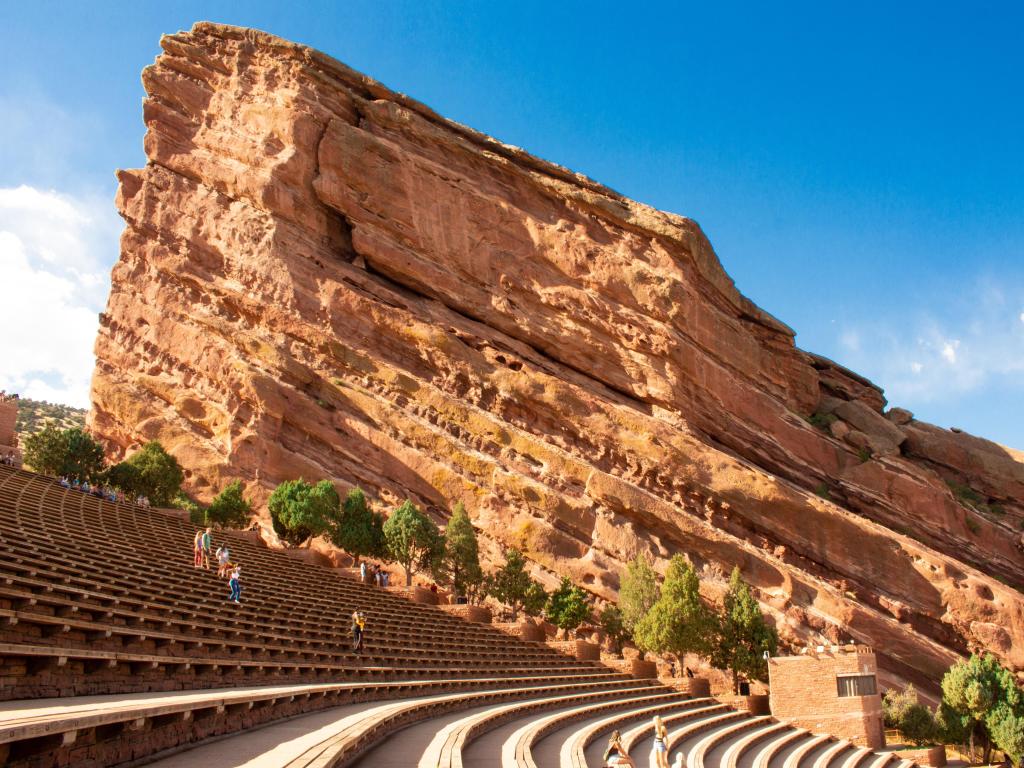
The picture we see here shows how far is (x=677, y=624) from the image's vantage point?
112ft

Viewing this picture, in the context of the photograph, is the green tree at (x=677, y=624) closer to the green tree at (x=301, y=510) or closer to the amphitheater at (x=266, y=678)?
the amphitheater at (x=266, y=678)

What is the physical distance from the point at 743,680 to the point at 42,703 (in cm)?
3374

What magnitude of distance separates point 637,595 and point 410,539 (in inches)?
440

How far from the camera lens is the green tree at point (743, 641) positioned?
33781mm

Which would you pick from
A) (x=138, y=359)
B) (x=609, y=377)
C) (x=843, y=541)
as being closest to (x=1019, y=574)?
(x=843, y=541)

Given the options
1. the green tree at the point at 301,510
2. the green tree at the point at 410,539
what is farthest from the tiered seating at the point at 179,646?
the green tree at the point at 410,539

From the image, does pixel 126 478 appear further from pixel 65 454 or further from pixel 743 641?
pixel 743 641

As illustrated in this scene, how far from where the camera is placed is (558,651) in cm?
3164

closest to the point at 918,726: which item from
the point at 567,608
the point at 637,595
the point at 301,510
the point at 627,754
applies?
the point at 637,595

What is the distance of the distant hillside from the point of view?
9212 cm

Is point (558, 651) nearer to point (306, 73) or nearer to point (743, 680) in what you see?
point (743, 680)

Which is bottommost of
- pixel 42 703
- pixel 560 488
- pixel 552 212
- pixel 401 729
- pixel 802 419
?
pixel 401 729

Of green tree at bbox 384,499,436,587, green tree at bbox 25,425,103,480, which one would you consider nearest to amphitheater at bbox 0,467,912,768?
green tree at bbox 384,499,436,587

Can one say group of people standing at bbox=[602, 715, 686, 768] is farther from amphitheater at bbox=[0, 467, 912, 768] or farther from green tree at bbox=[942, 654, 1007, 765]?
green tree at bbox=[942, 654, 1007, 765]
